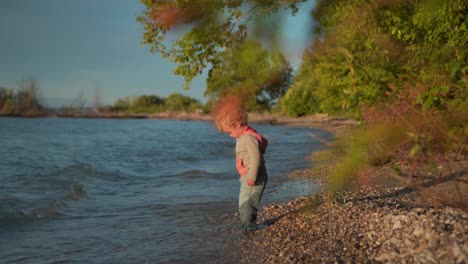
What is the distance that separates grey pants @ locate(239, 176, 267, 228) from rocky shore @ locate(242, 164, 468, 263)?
236 mm

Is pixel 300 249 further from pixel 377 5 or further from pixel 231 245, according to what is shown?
pixel 377 5

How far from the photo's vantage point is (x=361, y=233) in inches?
211

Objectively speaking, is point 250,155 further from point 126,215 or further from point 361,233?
point 126,215

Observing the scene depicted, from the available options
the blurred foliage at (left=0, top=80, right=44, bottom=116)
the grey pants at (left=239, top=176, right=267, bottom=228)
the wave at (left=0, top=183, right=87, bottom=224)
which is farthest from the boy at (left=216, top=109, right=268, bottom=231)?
the blurred foliage at (left=0, top=80, right=44, bottom=116)

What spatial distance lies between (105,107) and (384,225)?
135884 mm

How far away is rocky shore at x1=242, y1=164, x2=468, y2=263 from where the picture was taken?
4.15m

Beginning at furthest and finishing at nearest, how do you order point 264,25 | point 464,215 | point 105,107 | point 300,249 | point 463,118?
point 105,107 < point 300,249 < point 464,215 < point 463,118 < point 264,25

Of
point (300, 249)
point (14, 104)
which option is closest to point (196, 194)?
point (300, 249)

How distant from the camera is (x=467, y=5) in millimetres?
8227

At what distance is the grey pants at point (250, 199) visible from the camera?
5984 millimetres

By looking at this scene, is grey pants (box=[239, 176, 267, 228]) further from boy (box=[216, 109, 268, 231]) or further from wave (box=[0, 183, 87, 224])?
wave (box=[0, 183, 87, 224])

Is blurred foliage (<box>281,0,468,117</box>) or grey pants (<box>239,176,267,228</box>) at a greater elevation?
blurred foliage (<box>281,0,468,117</box>)

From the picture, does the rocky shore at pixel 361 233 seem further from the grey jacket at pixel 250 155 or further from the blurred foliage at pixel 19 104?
the blurred foliage at pixel 19 104

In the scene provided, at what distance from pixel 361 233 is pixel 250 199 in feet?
4.80
